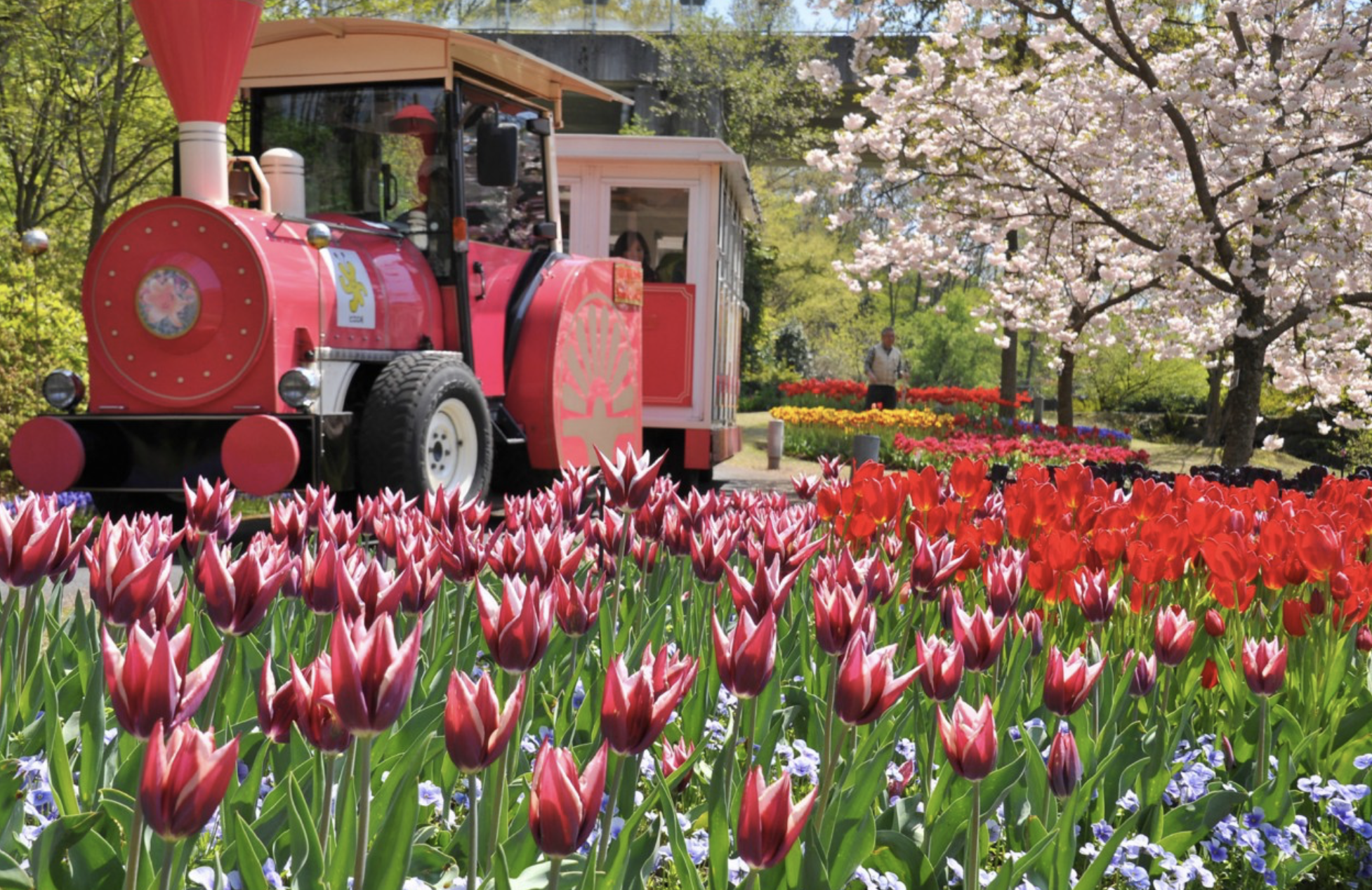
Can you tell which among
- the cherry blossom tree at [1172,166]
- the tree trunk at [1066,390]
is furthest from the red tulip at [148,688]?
the tree trunk at [1066,390]

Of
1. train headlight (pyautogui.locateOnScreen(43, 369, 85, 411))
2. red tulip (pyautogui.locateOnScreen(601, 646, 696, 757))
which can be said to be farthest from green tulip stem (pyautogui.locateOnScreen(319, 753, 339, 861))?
train headlight (pyautogui.locateOnScreen(43, 369, 85, 411))

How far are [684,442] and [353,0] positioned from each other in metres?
6.50

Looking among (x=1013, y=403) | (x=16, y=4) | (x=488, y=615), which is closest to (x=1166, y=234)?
(x=1013, y=403)

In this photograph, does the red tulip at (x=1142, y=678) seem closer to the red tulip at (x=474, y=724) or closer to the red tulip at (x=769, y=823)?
the red tulip at (x=769, y=823)

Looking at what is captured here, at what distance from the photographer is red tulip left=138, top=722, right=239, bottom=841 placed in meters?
1.19

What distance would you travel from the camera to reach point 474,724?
136 cm

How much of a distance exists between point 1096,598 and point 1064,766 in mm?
985

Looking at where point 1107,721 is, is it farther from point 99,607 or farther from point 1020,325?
point 1020,325

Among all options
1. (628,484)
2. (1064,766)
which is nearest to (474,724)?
(1064,766)

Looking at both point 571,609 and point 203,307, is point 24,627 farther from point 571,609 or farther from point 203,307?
point 203,307

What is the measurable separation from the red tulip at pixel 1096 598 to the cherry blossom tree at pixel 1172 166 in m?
8.53

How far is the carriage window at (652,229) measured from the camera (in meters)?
11.8

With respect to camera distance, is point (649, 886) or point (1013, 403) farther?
point (1013, 403)

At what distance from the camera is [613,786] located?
1.59m
